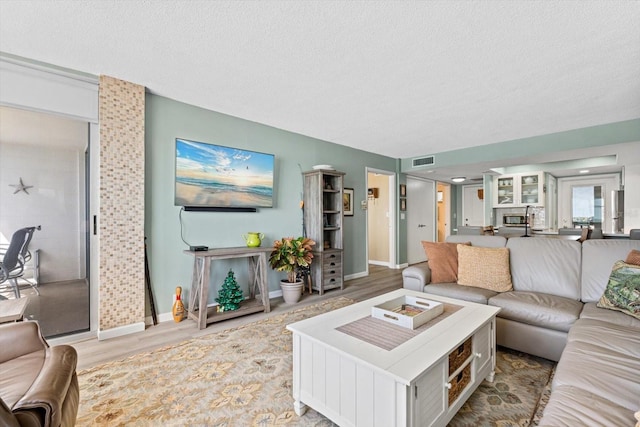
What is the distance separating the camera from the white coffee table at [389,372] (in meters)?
1.20

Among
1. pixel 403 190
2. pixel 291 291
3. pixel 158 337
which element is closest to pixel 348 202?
pixel 403 190

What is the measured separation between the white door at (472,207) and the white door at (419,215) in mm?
1776

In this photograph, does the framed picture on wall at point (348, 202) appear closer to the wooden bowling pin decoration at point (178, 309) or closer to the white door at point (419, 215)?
the white door at point (419, 215)

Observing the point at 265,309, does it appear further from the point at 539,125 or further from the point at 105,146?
the point at 539,125

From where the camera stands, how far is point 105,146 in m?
2.61

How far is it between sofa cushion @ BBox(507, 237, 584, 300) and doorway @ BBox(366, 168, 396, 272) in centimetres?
326

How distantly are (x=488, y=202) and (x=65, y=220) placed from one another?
7.37 metres

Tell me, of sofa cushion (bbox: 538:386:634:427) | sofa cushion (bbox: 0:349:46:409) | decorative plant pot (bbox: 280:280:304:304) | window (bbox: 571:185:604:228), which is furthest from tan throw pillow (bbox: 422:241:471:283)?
window (bbox: 571:185:604:228)

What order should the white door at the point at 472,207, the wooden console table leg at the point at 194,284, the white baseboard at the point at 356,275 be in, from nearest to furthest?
the wooden console table leg at the point at 194,284 < the white baseboard at the point at 356,275 < the white door at the point at 472,207

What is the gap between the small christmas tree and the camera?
3141 mm

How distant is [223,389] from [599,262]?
9.96 ft

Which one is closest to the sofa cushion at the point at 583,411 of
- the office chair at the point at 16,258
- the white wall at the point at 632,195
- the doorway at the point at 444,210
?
the office chair at the point at 16,258

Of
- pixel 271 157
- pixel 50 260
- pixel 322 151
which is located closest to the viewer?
pixel 50 260

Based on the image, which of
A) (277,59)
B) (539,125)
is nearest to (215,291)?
(277,59)
